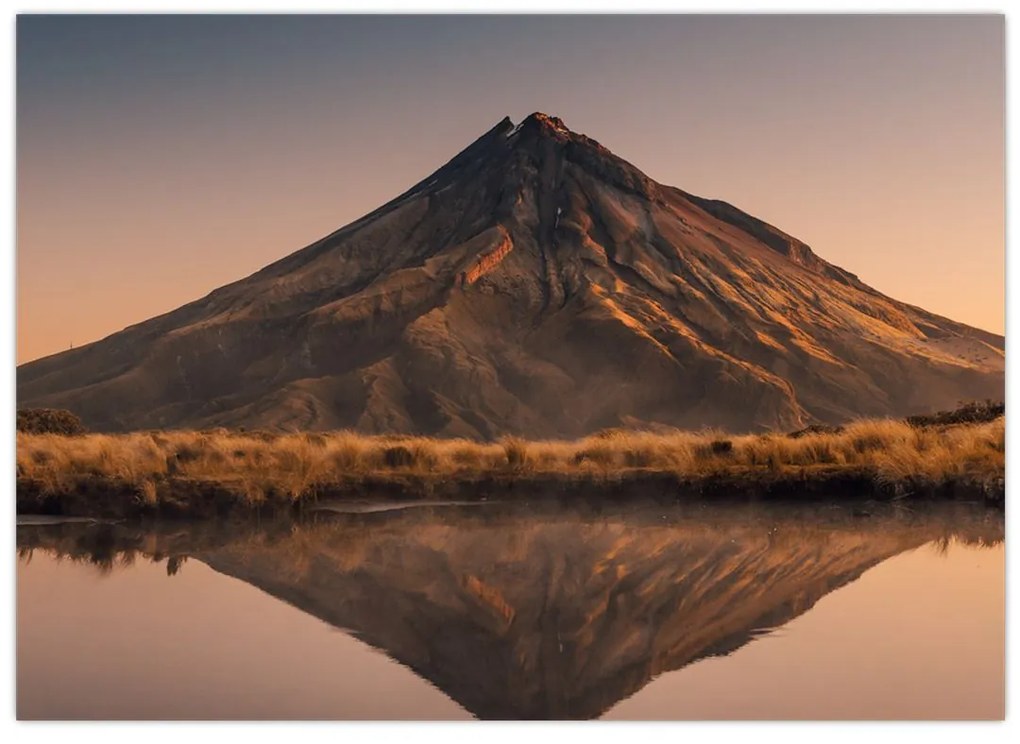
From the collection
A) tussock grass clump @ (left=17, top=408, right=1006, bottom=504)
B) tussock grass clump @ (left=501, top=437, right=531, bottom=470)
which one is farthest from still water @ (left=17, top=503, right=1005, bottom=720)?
tussock grass clump @ (left=501, top=437, right=531, bottom=470)

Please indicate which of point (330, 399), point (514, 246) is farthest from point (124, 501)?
point (514, 246)

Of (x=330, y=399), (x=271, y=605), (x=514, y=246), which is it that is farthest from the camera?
(x=514, y=246)

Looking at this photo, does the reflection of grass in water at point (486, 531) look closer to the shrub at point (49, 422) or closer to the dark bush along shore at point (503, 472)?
the dark bush along shore at point (503, 472)

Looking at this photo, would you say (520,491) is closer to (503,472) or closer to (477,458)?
(503,472)

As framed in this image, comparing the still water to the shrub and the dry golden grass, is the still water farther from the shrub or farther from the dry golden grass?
the shrub

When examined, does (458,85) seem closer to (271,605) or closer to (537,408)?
(271,605)

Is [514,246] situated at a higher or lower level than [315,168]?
higher

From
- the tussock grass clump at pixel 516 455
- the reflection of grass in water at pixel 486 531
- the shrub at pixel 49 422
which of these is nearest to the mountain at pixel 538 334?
the shrub at pixel 49 422
